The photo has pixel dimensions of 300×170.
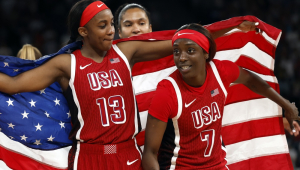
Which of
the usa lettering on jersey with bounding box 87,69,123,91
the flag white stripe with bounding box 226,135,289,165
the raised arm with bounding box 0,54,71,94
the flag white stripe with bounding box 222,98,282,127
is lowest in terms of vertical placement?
the flag white stripe with bounding box 226,135,289,165

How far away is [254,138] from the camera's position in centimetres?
315

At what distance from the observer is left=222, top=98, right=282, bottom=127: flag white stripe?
3133 mm

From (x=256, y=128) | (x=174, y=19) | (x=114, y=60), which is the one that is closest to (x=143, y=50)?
(x=114, y=60)

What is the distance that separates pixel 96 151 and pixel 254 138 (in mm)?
1428

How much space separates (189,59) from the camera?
7.68 feet

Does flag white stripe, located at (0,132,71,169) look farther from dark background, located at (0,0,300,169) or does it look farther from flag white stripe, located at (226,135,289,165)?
dark background, located at (0,0,300,169)

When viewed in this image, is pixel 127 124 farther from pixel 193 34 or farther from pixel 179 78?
pixel 193 34

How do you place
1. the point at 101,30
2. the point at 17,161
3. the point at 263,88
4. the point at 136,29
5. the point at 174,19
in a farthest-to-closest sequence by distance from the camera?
the point at 174,19
the point at 136,29
the point at 263,88
the point at 17,161
the point at 101,30

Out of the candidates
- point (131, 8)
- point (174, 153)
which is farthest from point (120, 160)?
point (131, 8)

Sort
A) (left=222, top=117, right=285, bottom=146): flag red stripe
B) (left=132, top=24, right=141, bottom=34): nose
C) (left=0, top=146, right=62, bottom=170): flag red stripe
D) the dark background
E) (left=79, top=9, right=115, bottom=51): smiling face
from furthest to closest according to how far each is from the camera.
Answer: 1. the dark background
2. (left=132, top=24, right=141, bottom=34): nose
3. (left=222, top=117, right=285, bottom=146): flag red stripe
4. (left=0, top=146, right=62, bottom=170): flag red stripe
5. (left=79, top=9, right=115, bottom=51): smiling face

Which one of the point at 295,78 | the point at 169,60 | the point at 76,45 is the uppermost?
the point at 76,45

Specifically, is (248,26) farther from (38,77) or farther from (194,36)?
(38,77)

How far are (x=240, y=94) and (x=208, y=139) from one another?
875 mm

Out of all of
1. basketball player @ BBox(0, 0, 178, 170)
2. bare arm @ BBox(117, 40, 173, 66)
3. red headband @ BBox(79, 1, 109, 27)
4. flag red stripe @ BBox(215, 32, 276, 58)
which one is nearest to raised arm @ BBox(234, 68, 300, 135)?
flag red stripe @ BBox(215, 32, 276, 58)
